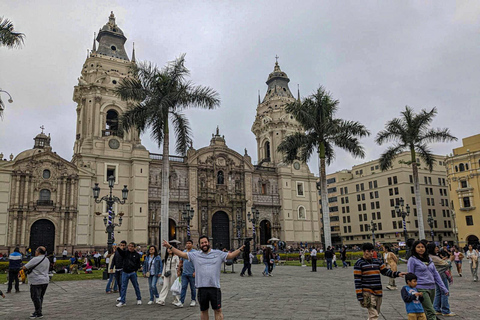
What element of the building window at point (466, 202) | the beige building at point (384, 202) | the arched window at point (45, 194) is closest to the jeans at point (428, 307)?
the arched window at point (45, 194)

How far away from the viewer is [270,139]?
57.7 metres

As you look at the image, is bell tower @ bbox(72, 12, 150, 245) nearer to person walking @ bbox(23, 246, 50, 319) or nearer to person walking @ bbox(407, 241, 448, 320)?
person walking @ bbox(23, 246, 50, 319)

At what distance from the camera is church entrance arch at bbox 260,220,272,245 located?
51656mm

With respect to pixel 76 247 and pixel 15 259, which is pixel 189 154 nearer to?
pixel 76 247

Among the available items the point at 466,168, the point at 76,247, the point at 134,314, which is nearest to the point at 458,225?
the point at 466,168

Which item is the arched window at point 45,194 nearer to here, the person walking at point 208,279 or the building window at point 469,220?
the person walking at point 208,279

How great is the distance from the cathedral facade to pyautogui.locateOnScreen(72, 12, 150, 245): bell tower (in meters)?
0.11

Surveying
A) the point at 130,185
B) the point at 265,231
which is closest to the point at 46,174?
the point at 130,185

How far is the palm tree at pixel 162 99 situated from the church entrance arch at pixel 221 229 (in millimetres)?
23840

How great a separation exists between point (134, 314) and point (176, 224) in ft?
117

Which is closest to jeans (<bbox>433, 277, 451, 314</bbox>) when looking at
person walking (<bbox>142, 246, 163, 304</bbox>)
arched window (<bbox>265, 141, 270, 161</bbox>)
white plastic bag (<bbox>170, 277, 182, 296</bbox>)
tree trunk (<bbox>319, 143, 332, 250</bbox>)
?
white plastic bag (<bbox>170, 277, 182, 296</bbox>)

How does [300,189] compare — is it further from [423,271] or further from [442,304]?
[423,271]

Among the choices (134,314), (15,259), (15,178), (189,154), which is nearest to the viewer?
(134,314)

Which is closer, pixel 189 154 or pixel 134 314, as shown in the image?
pixel 134 314
